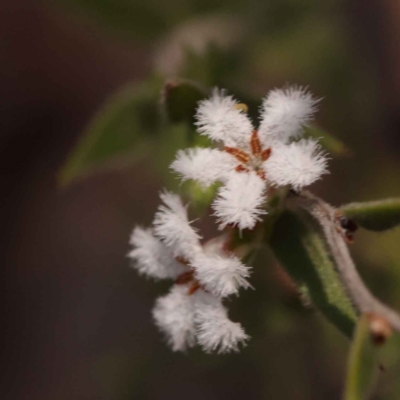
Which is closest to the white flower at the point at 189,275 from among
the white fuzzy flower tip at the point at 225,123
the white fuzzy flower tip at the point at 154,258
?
the white fuzzy flower tip at the point at 154,258

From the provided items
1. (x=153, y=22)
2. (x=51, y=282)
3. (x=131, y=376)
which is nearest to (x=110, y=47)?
(x=153, y=22)

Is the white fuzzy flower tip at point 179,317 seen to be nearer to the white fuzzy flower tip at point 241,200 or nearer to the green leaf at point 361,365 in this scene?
the white fuzzy flower tip at point 241,200

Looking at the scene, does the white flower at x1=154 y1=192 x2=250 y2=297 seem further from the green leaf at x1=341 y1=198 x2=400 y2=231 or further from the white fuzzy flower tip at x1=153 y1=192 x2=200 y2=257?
the green leaf at x1=341 y1=198 x2=400 y2=231

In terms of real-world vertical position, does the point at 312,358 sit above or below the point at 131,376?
above

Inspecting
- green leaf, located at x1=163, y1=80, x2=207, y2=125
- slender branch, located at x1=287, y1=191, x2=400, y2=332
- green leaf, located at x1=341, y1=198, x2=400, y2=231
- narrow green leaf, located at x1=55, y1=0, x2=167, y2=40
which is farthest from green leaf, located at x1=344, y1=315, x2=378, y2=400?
narrow green leaf, located at x1=55, y1=0, x2=167, y2=40

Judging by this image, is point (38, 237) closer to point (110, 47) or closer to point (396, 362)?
point (110, 47)

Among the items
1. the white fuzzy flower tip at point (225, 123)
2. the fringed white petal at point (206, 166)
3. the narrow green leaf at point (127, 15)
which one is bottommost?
the fringed white petal at point (206, 166)
